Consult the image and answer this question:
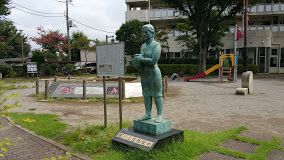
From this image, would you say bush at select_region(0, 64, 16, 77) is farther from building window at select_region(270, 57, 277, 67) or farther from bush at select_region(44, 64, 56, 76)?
building window at select_region(270, 57, 277, 67)

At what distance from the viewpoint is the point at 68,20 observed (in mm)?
36781

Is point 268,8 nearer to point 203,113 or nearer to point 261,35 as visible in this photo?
point 261,35

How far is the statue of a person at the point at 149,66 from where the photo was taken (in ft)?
16.7

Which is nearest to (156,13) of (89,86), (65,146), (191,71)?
(191,71)

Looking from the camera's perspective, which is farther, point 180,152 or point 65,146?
point 65,146

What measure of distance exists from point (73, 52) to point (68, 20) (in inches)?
247

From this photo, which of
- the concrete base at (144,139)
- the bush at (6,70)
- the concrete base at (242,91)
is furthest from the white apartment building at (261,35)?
the concrete base at (144,139)

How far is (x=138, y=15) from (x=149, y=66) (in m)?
32.1

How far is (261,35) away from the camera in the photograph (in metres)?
29.7

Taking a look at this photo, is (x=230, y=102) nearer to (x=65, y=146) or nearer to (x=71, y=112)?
(x=71, y=112)

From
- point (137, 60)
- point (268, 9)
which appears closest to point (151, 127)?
point (137, 60)

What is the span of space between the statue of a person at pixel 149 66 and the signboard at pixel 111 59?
33.1 inches

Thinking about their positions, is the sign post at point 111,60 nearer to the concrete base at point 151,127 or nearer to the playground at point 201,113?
the concrete base at point 151,127

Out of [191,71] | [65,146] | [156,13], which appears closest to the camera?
[65,146]
